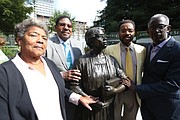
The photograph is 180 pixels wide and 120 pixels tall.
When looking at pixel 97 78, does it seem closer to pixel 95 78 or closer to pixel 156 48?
pixel 95 78

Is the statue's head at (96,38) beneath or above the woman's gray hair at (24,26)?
beneath

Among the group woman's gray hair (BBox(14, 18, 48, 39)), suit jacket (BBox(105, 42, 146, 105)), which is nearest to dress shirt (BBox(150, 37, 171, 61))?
suit jacket (BBox(105, 42, 146, 105))

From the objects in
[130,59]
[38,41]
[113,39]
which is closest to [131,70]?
[130,59]

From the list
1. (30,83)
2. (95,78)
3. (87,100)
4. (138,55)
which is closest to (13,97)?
(30,83)

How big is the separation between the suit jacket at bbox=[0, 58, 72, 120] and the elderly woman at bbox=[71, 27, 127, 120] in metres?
0.73

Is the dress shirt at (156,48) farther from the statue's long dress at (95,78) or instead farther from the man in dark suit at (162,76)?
the statue's long dress at (95,78)

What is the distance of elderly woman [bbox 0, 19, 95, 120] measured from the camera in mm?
1792

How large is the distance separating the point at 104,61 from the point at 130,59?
60 centimetres

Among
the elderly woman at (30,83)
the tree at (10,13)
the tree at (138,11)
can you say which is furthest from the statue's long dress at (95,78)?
the tree at (10,13)

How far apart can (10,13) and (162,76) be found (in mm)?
23810

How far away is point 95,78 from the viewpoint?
251 cm

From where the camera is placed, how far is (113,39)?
16312 mm

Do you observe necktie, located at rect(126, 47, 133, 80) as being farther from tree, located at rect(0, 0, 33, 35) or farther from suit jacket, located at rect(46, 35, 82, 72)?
tree, located at rect(0, 0, 33, 35)

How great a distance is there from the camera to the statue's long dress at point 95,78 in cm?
252
